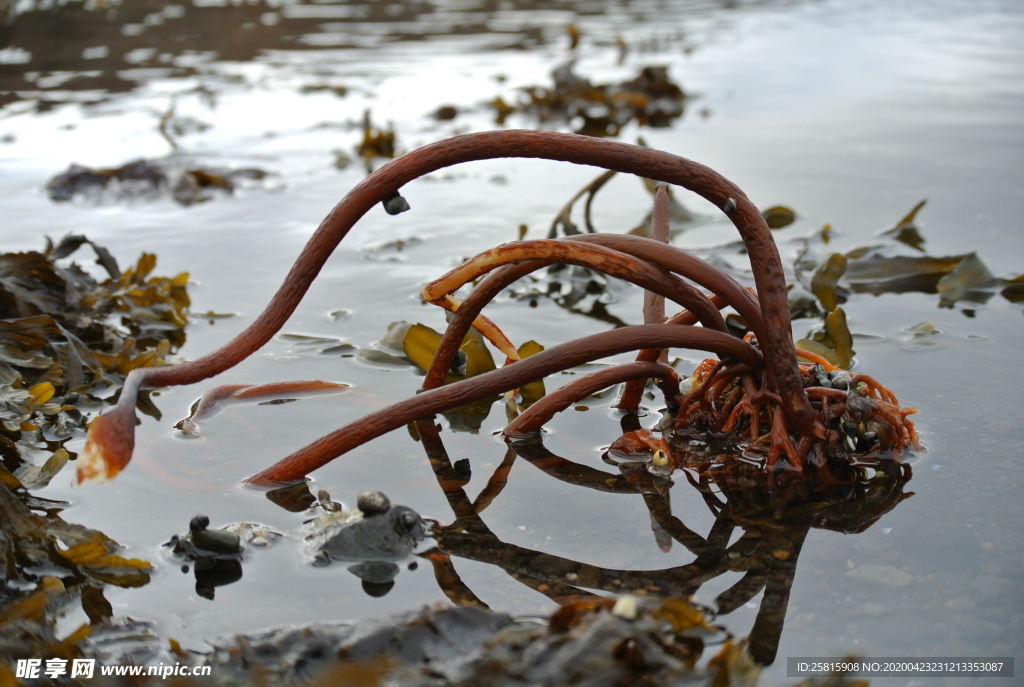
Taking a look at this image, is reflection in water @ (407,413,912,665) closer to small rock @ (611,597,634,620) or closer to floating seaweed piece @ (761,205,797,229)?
small rock @ (611,597,634,620)

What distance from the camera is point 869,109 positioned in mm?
5883

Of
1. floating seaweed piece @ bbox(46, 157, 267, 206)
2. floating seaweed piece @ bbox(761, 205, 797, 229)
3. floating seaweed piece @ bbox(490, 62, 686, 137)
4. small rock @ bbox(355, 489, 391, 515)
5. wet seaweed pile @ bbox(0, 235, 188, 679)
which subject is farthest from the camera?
floating seaweed piece @ bbox(490, 62, 686, 137)

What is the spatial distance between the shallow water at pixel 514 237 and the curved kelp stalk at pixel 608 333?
0.70 feet

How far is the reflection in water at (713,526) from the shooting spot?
5.20 feet

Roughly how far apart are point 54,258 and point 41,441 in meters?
1.03

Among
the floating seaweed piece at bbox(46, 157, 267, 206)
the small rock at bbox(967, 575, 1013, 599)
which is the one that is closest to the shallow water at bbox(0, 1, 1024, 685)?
the small rock at bbox(967, 575, 1013, 599)

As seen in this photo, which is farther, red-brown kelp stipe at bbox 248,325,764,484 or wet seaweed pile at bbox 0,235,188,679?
red-brown kelp stipe at bbox 248,325,764,484

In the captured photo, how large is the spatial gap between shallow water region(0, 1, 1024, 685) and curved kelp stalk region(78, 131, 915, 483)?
212 mm

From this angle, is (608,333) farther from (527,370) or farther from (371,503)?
(371,503)

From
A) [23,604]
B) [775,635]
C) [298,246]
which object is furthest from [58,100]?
[775,635]

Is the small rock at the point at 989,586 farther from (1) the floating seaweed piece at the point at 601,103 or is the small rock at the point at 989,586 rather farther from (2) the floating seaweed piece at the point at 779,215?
(1) the floating seaweed piece at the point at 601,103

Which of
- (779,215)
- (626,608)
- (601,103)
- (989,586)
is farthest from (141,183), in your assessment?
(989,586)

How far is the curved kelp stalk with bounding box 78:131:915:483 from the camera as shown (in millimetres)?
1641

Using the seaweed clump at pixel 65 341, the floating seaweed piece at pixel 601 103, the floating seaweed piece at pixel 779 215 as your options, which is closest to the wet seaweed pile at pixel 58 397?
the seaweed clump at pixel 65 341
